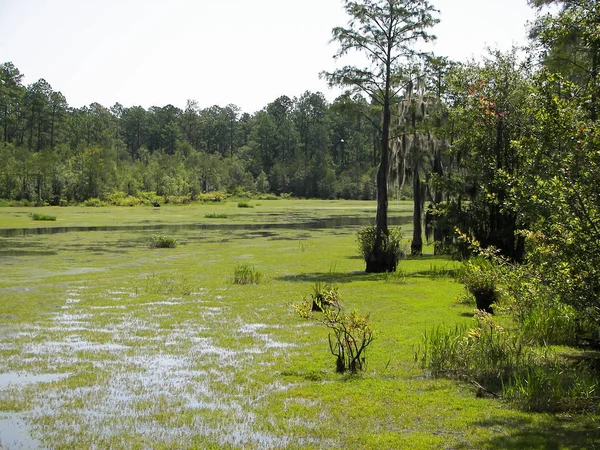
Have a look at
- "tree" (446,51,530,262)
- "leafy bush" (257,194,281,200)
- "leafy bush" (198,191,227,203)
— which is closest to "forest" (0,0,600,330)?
"tree" (446,51,530,262)

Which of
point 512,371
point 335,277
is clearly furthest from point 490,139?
point 512,371

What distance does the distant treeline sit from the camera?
79.1 metres

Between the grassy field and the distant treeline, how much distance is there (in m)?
42.5

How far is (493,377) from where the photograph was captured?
346 inches

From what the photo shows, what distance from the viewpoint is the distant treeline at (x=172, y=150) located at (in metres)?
79.1

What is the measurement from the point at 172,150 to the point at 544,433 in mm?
138630

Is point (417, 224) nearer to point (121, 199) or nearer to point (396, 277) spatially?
point (396, 277)

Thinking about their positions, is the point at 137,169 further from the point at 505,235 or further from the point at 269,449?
the point at 269,449

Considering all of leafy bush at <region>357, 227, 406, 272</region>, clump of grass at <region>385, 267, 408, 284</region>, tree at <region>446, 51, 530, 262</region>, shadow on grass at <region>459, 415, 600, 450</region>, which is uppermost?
tree at <region>446, 51, 530, 262</region>

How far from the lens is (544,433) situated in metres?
6.77

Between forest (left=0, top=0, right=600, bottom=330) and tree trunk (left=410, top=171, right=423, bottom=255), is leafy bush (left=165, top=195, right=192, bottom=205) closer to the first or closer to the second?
forest (left=0, top=0, right=600, bottom=330)

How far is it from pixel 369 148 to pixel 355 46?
11020 centimetres

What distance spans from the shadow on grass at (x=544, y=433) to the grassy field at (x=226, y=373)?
0.07 feet

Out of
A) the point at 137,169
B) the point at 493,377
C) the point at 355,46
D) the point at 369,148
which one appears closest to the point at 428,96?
the point at 355,46
